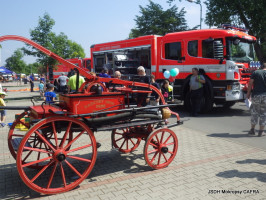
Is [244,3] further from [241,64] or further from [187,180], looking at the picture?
[187,180]

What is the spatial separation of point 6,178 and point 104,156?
72.0 inches

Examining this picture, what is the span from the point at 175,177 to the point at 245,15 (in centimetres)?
2113

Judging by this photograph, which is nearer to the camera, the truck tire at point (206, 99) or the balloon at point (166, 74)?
the truck tire at point (206, 99)

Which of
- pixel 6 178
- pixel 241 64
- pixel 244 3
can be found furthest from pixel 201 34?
pixel 244 3

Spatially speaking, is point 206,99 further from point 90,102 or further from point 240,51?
point 90,102

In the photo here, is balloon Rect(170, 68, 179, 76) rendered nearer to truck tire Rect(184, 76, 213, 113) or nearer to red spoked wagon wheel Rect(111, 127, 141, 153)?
truck tire Rect(184, 76, 213, 113)

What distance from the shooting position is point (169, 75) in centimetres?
1034

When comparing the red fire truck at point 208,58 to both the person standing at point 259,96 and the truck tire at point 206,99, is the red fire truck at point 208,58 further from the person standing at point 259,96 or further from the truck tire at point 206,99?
the person standing at point 259,96

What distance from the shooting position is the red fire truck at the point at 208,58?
30.4 ft

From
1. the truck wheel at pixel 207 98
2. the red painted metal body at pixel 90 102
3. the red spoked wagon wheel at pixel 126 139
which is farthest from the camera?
the truck wheel at pixel 207 98

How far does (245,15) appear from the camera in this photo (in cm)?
2158

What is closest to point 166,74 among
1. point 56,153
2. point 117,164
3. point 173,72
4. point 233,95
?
point 173,72

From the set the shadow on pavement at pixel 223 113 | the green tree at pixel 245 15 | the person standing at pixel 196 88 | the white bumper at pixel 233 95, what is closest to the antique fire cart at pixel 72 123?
the person standing at pixel 196 88

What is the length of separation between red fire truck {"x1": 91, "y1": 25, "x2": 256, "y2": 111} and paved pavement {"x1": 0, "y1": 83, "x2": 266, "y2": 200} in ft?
13.2
